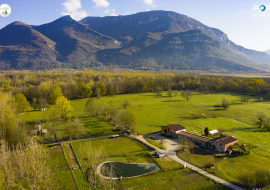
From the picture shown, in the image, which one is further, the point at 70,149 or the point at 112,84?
the point at 112,84

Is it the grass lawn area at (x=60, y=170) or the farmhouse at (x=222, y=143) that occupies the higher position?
the farmhouse at (x=222, y=143)

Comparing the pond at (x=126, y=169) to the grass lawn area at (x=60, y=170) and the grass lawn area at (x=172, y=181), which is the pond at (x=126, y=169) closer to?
the grass lawn area at (x=172, y=181)

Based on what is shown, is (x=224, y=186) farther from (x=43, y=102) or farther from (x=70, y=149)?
(x=43, y=102)

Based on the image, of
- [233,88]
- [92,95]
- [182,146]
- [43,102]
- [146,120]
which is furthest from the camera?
[233,88]

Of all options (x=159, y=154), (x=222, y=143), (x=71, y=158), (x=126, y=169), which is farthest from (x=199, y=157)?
(x=71, y=158)

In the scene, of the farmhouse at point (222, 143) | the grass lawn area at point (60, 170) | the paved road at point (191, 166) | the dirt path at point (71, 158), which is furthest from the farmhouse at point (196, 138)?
the grass lawn area at point (60, 170)

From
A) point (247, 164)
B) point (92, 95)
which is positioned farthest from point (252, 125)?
point (92, 95)

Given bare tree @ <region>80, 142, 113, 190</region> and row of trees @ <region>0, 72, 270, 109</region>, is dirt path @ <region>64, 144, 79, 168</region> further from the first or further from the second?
row of trees @ <region>0, 72, 270, 109</region>

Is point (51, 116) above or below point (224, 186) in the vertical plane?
above
